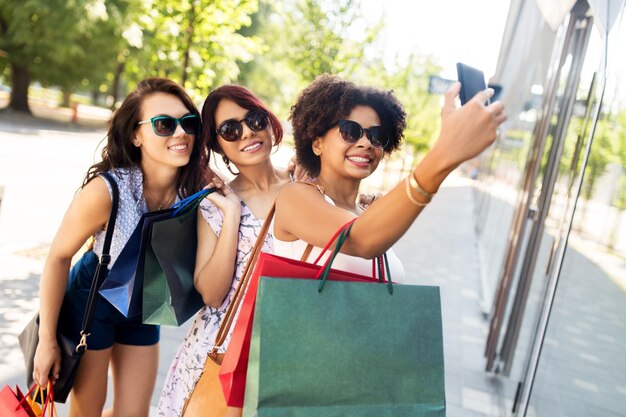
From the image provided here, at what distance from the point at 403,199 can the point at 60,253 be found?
59.2 inches

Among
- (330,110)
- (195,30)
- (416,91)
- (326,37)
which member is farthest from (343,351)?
(416,91)

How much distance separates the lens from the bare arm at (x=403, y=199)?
114cm

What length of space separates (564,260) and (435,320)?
87.3 inches

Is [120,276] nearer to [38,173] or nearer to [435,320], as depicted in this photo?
[435,320]

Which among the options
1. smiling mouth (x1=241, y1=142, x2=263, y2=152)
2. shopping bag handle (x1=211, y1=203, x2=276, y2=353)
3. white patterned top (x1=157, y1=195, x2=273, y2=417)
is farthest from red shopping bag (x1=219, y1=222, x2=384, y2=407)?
smiling mouth (x1=241, y1=142, x2=263, y2=152)

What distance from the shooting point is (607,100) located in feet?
9.80

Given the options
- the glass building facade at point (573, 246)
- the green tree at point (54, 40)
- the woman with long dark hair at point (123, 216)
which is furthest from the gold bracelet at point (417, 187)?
the green tree at point (54, 40)

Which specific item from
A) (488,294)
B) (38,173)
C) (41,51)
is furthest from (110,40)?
(488,294)

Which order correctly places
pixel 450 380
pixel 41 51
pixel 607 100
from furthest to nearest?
pixel 41 51, pixel 450 380, pixel 607 100

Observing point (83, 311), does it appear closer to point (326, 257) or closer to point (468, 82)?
point (326, 257)

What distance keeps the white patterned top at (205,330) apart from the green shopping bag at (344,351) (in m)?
0.80

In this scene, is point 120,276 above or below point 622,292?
below

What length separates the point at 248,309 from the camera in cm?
142

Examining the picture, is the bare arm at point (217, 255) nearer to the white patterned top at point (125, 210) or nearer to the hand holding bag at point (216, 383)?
the hand holding bag at point (216, 383)
